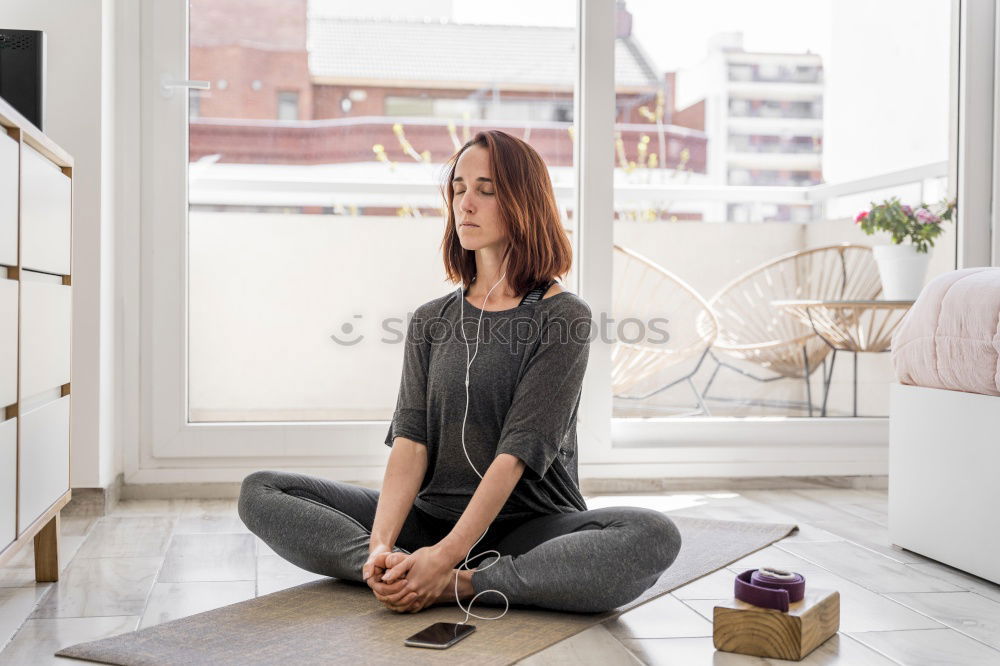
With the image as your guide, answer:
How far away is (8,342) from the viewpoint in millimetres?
1696

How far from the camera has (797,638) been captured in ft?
5.23

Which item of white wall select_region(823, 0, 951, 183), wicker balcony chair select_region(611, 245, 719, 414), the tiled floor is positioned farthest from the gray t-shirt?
white wall select_region(823, 0, 951, 183)

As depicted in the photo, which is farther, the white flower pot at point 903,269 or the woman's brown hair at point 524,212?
the white flower pot at point 903,269

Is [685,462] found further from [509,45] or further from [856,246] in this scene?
[509,45]

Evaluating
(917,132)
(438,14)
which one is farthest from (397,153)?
(917,132)

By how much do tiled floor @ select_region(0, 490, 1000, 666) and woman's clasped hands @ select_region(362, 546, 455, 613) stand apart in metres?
0.25

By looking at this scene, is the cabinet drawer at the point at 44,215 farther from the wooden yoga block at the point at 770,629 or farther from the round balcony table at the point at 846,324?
the round balcony table at the point at 846,324

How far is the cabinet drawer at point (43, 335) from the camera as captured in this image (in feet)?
5.99

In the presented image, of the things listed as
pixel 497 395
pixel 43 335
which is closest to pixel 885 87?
pixel 497 395

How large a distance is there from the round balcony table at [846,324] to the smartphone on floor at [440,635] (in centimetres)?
212

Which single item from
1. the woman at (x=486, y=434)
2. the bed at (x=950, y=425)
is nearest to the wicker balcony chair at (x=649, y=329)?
the bed at (x=950, y=425)

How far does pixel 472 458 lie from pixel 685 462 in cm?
152

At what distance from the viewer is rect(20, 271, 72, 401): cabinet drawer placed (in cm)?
183

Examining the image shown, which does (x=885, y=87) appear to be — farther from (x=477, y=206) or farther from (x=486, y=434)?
(x=486, y=434)
